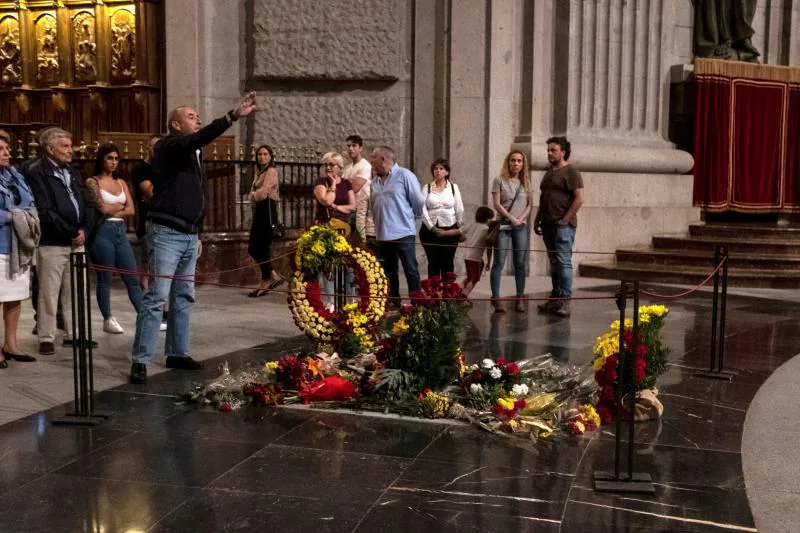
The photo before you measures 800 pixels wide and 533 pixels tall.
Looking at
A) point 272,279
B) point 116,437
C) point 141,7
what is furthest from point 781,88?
point 116,437

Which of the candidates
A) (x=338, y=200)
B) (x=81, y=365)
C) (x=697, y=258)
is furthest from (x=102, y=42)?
(x=81, y=365)

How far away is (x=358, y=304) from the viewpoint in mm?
7168

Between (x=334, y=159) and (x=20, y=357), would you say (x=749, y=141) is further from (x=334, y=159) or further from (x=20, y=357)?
(x=20, y=357)

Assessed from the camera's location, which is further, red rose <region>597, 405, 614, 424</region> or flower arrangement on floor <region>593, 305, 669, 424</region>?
red rose <region>597, 405, 614, 424</region>

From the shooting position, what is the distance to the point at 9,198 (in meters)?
7.31

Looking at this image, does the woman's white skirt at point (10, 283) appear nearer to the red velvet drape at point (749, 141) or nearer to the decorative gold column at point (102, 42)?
the decorative gold column at point (102, 42)

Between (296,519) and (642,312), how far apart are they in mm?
2946

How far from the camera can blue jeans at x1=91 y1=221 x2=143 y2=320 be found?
8.59 meters

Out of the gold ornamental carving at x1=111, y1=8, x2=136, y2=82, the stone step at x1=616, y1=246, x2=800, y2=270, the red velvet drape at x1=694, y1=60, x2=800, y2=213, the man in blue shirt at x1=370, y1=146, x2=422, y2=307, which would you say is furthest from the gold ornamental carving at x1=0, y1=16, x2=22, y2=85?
the red velvet drape at x1=694, y1=60, x2=800, y2=213

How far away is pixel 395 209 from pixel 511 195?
1361 mm

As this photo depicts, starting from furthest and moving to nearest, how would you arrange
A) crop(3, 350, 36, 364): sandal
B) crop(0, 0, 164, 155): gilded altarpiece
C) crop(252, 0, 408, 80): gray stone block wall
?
crop(0, 0, 164, 155): gilded altarpiece < crop(252, 0, 408, 80): gray stone block wall < crop(3, 350, 36, 364): sandal

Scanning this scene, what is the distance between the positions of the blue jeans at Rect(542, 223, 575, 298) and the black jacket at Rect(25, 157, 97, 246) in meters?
4.63

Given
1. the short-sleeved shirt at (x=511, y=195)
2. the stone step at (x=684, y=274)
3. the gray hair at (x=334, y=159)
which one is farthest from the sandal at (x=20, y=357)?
the stone step at (x=684, y=274)

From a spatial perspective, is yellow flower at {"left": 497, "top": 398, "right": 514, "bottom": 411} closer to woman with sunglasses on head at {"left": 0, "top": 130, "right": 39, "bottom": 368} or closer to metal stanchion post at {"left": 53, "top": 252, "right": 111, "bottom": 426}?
metal stanchion post at {"left": 53, "top": 252, "right": 111, "bottom": 426}
